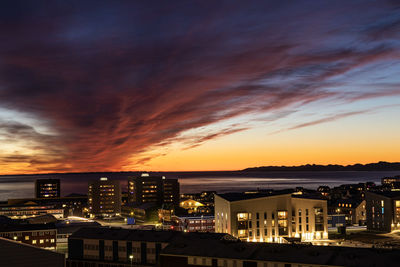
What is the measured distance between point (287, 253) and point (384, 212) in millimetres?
75838

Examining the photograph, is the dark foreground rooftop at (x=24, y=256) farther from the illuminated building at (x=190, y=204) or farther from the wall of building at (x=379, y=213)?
the illuminated building at (x=190, y=204)

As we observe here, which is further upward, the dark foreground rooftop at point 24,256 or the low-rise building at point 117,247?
the dark foreground rooftop at point 24,256

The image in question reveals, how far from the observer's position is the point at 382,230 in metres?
113

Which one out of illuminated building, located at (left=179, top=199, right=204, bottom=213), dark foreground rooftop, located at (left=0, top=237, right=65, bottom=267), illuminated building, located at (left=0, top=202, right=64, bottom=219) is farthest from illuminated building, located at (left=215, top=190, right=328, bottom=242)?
illuminated building, located at (left=0, top=202, right=64, bottom=219)

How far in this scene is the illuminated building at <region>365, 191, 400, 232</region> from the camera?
112m

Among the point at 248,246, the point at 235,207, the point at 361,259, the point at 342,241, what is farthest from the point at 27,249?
the point at 342,241

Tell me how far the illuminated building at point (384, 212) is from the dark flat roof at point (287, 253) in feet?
236

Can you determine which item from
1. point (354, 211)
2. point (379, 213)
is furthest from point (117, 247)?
point (354, 211)

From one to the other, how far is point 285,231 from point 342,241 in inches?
512

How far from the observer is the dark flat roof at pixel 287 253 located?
45188 millimetres

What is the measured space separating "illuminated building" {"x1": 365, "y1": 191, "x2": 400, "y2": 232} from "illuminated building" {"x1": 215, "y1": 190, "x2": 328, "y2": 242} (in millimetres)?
23785

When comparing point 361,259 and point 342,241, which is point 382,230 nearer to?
point 342,241

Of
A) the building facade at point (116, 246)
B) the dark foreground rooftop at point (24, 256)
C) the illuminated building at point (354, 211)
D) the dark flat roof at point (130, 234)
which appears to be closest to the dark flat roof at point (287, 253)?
the dark flat roof at point (130, 234)

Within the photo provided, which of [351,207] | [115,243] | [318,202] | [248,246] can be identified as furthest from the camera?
[351,207]
